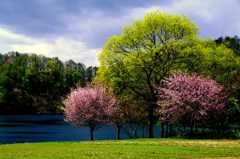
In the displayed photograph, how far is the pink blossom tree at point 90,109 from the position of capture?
49.4 meters

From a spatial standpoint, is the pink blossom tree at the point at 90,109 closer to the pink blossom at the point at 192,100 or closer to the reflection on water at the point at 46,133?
the pink blossom at the point at 192,100

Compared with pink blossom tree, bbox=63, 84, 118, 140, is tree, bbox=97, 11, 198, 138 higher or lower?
higher

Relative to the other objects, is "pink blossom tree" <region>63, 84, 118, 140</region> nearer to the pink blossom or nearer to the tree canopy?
the tree canopy

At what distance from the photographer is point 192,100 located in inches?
1662

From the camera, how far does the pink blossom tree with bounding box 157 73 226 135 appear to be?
4250 centimetres

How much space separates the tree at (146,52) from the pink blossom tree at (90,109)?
9.11 feet

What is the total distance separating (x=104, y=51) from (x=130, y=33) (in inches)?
162

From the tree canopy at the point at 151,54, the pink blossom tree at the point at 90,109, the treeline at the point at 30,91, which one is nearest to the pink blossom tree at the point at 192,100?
the tree canopy at the point at 151,54

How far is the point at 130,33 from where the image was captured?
167ft

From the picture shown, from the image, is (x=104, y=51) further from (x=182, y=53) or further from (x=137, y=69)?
(x=182, y=53)

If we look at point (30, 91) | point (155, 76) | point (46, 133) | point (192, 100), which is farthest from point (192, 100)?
point (30, 91)

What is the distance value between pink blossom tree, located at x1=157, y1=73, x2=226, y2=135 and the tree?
5.83 metres

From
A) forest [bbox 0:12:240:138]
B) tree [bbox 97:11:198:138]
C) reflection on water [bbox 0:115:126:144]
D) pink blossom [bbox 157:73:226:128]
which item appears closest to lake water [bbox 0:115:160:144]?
reflection on water [bbox 0:115:126:144]

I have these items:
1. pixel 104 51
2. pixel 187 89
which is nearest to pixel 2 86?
pixel 104 51
